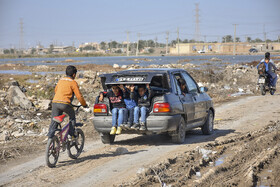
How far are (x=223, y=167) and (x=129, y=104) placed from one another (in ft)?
11.0

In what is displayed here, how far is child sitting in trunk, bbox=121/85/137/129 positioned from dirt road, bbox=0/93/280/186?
594 mm

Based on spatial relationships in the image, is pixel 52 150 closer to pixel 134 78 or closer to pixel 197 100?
pixel 134 78

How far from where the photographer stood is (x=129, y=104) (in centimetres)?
1035

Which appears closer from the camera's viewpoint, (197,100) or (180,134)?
(180,134)

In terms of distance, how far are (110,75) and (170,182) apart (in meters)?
4.28

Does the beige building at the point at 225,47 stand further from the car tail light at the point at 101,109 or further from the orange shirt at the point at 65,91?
the orange shirt at the point at 65,91

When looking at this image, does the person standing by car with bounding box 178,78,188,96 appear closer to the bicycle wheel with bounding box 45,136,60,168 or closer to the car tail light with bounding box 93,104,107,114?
the car tail light with bounding box 93,104,107,114

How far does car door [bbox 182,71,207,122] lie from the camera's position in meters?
11.6

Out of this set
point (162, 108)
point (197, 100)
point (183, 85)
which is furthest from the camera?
point (197, 100)

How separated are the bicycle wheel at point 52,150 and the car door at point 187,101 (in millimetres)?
3463

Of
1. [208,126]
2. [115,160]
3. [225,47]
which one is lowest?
[115,160]

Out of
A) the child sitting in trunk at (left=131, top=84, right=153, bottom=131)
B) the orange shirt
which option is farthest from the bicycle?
the child sitting in trunk at (left=131, top=84, right=153, bottom=131)

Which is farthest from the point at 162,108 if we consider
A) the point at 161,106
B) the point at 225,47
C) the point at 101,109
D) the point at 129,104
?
the point at 225,47

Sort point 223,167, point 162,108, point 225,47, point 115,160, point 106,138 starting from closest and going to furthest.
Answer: point 223,167 < point 115,160 < point 162,108 < point 106,138 < point 225,47
